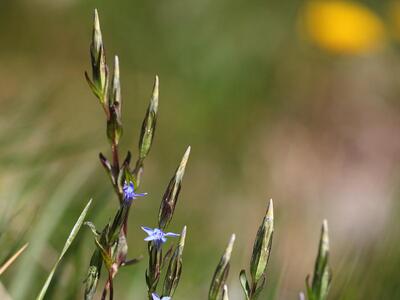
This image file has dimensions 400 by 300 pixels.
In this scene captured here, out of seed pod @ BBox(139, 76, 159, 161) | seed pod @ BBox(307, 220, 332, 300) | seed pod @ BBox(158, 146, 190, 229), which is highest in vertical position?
seed pod @ BBox(139, 76, 159, 161)

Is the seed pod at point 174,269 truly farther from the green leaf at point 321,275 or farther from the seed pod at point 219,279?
the green leaf at point 321,275

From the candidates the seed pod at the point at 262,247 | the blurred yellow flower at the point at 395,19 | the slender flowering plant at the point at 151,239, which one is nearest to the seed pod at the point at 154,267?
Result: the slender flowering plant at the point at 151,239

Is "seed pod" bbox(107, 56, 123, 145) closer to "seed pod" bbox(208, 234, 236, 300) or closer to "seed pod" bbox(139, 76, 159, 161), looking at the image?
"seed pod" bbox(139, 76, 159, 161)

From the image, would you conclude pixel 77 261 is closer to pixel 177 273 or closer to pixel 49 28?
pixel 177 273

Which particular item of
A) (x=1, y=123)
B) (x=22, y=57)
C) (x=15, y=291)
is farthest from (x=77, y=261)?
(x=22, y=57)

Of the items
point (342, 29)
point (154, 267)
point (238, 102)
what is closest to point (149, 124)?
point (154, 267)

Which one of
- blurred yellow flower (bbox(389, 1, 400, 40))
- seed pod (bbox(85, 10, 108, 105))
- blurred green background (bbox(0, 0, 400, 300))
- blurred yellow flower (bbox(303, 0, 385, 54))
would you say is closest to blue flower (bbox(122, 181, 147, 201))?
seed pod (bbox(85, 10, 108, 105))

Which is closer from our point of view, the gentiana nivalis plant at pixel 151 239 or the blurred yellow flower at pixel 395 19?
the gentiana nivalis plant at pixel 151 239
